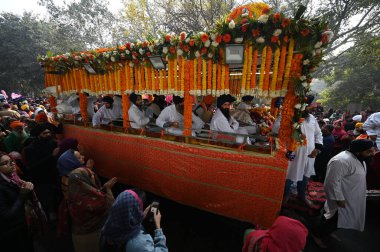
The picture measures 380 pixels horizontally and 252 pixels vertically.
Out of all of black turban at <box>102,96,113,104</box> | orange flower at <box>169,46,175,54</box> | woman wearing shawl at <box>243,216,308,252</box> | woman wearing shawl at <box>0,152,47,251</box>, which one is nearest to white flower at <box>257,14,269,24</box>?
orange flower at <box>169,46,175,54</box>

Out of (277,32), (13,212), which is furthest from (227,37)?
(13,212)

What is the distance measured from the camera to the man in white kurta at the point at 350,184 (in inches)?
134

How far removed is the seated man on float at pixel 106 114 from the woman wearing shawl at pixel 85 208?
10.9 feet

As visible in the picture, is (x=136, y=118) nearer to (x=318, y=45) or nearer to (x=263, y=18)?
(x=263, y=18)

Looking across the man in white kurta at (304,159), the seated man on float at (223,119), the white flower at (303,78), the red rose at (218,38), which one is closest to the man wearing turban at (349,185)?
the man in white kurta at (304,159)

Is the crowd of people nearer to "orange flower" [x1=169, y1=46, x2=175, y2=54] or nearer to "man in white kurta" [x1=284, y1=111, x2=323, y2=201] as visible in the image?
"man in white kurta" [x1=284, y1=111, x2=323, y2=201]

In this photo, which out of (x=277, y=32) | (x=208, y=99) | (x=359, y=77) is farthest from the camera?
(x=359, y=77)

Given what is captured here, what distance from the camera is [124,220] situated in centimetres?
184

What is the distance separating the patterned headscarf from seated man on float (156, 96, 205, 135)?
281cm

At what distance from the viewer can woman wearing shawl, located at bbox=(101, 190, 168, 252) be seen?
1.85 m

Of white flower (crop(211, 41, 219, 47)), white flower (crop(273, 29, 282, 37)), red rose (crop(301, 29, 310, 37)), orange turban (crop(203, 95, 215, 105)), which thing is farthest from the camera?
orange turban (crop(203, 95, 215, 105))

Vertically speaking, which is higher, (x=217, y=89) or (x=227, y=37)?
(x=227, y=37)

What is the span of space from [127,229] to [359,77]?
21.3m

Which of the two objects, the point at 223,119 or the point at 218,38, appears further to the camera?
the point at 223,119
